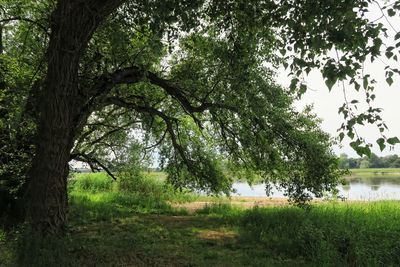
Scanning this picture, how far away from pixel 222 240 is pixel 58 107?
18.3ft

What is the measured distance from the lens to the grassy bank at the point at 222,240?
5.21 metres

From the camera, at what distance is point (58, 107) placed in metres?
5.72

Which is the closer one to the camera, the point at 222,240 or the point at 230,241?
the point at 230,241

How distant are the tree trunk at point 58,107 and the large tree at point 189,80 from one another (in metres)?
0.02

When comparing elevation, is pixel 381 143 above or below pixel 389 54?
below

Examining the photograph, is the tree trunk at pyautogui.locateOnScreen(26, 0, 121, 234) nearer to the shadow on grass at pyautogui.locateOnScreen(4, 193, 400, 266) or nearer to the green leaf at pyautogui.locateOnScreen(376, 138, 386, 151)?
the shadow on grass at pyautogui.locateOnScreen(4, 193, 400, 266)

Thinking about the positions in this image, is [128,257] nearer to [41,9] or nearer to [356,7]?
[356,7]

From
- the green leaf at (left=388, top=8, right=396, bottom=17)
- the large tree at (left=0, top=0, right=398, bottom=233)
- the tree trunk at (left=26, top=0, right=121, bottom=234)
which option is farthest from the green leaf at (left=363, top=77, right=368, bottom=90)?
the tree trunk at (left=26, top=0, right=121, bottom=234)

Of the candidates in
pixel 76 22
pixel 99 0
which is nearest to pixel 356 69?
pixel 99 0

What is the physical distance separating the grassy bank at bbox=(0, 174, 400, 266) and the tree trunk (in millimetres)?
550

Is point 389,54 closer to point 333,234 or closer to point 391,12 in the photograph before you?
point 391,12

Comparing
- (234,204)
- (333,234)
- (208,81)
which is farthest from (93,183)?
(333,234)

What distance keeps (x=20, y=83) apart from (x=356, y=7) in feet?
29.3

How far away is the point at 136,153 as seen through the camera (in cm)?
1162
